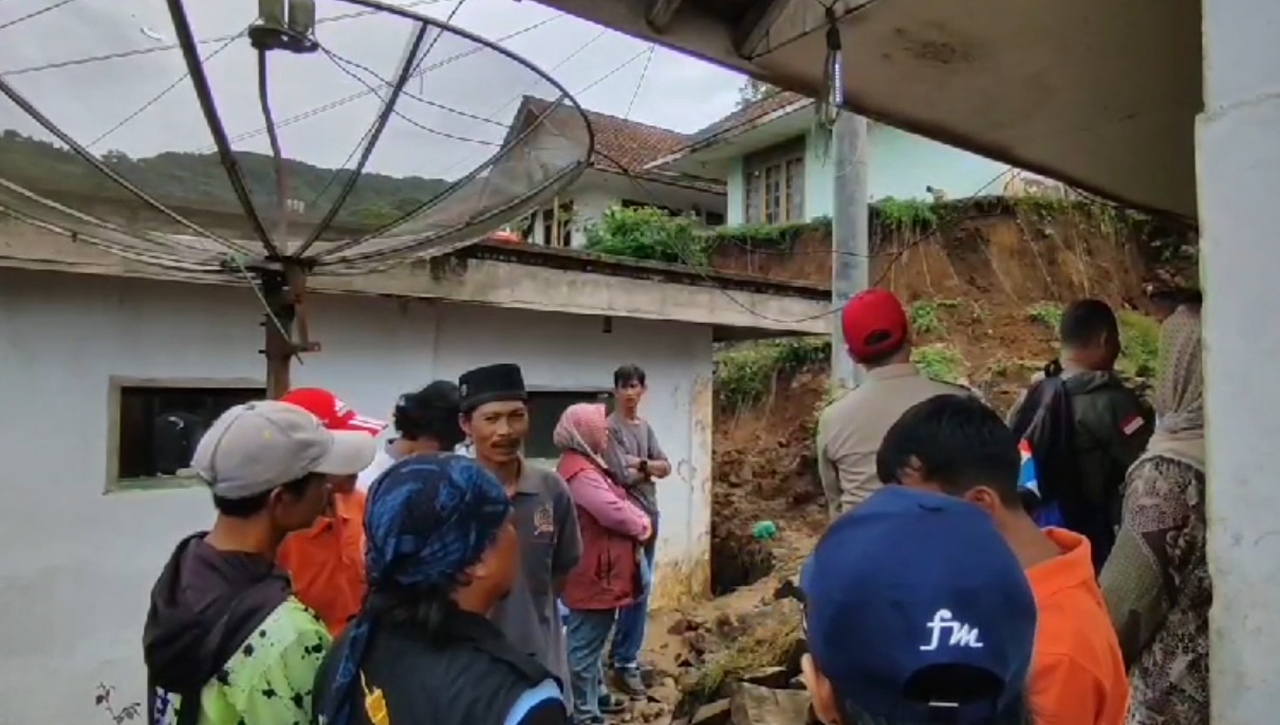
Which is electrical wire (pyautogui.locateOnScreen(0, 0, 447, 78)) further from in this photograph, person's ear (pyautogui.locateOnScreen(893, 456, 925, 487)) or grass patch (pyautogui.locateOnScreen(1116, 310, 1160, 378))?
grass patch (pyautogui.locateOnScreen(1116, 310, 1160, 378))

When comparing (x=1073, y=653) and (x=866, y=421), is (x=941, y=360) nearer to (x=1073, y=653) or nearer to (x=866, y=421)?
(x=866, y=421)

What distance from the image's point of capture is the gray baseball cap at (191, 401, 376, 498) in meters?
2.03

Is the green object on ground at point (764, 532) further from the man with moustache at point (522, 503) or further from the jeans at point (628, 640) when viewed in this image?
the man with moustache at point (522, 503)

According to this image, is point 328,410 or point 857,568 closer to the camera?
point 857,568

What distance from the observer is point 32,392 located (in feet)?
16.9

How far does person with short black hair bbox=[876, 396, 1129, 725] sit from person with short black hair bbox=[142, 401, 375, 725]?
1.24m

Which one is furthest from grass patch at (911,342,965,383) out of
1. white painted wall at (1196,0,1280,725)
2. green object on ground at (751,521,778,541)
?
white painted wall at (1196,0,1280,725)

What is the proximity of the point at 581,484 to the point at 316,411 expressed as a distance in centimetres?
266

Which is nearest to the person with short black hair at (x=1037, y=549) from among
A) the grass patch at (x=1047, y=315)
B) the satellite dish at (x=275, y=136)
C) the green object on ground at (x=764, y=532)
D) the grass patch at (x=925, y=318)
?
the satellite dish at (x=275, y=136)

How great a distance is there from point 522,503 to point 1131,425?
2102 millimetres

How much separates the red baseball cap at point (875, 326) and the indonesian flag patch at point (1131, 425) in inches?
32.9

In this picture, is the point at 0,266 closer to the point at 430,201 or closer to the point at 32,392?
the point at 32,392

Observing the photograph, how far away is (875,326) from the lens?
10.0 feet

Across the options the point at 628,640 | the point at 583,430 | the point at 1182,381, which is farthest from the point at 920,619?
the point at 628,640
